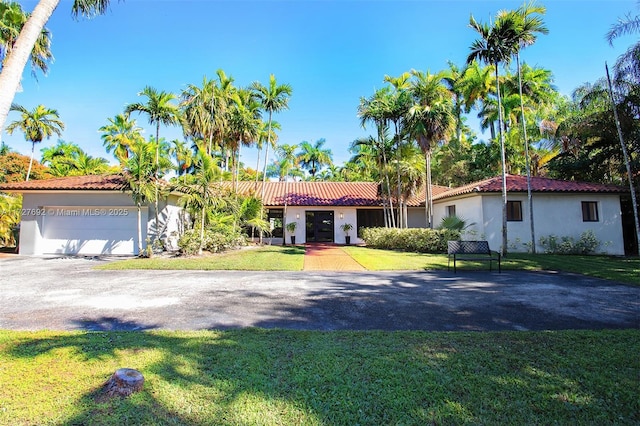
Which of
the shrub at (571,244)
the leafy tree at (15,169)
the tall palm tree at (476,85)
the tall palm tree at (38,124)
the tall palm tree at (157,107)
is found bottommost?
the shrub at (571,244)

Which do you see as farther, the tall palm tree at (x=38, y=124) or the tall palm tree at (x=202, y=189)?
the tall palm tree at (x=38, y=124)

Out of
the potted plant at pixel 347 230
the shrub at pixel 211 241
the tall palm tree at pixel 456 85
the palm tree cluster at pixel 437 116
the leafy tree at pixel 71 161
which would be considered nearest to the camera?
the palm tree cluster at pixel 437 116

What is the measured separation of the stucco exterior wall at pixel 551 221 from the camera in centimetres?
1529

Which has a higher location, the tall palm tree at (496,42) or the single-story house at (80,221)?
the tall palm tree at (496,42)

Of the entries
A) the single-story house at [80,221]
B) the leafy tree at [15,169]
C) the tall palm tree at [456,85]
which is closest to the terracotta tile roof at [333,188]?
the single-story house at [80,221]

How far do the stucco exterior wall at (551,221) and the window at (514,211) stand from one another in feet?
0.46

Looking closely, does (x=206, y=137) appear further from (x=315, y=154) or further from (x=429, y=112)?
(x=315, y=154)

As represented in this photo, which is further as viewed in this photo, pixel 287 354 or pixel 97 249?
pixel 97 249

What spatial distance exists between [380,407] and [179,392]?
1716mm

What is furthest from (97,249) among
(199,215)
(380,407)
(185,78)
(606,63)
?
(606,63)

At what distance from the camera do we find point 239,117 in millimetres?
18469

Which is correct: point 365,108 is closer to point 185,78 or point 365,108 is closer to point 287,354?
point 185,78

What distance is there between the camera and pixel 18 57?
4.14m

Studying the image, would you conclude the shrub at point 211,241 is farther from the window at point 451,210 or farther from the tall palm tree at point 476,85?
the tall palm tree at point 476,85
